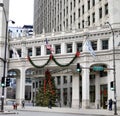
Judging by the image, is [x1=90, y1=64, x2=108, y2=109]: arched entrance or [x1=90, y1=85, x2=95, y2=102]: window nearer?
[x1=90, y1=64, x2=108, y2=109]: arched entrance

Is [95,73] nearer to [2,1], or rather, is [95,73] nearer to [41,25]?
[2,1]

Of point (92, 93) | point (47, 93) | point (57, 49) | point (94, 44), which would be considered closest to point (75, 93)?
point (92, 93)

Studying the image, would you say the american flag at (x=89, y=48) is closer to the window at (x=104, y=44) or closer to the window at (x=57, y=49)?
the window at (x=104, y=44)

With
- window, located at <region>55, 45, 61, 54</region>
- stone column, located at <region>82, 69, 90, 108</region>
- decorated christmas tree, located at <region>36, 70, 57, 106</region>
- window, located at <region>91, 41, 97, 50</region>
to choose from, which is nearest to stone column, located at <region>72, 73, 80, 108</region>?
decorated christmas tree, located at <region>36, 70, 57, 106</region>

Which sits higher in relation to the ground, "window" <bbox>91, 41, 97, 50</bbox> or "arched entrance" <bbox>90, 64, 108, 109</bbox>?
"window" <bbox>91, 41, 97, 50</bbox>

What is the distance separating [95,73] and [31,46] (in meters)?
14.3

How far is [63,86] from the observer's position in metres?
91.2

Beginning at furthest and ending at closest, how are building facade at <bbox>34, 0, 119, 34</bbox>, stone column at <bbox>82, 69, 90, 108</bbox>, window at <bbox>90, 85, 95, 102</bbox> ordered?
1. building facade at <bbox>34, 0, 119, 34</bbox>
2. window at <bbox>90, 85, 95, 102</bbox>
3. stone column at <bbox>82, 69, 90, 108</bbox>

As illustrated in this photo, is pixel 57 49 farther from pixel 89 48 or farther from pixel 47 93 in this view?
pixel 89 48

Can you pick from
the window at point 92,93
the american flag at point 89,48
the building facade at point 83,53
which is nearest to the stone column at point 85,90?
the building facade at point 83,53

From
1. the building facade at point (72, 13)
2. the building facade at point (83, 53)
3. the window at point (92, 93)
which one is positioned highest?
the building facade at point (72, 13)

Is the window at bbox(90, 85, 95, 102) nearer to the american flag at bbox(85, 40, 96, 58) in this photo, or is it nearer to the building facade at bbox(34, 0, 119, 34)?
the american flag at bbox(85, 40, 96, 58)

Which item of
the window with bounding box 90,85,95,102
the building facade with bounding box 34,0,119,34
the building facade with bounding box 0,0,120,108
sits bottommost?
the window with bounding box 90,85,95,102

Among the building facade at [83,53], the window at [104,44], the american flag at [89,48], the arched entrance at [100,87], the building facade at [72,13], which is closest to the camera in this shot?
the american flag at [89,48]
